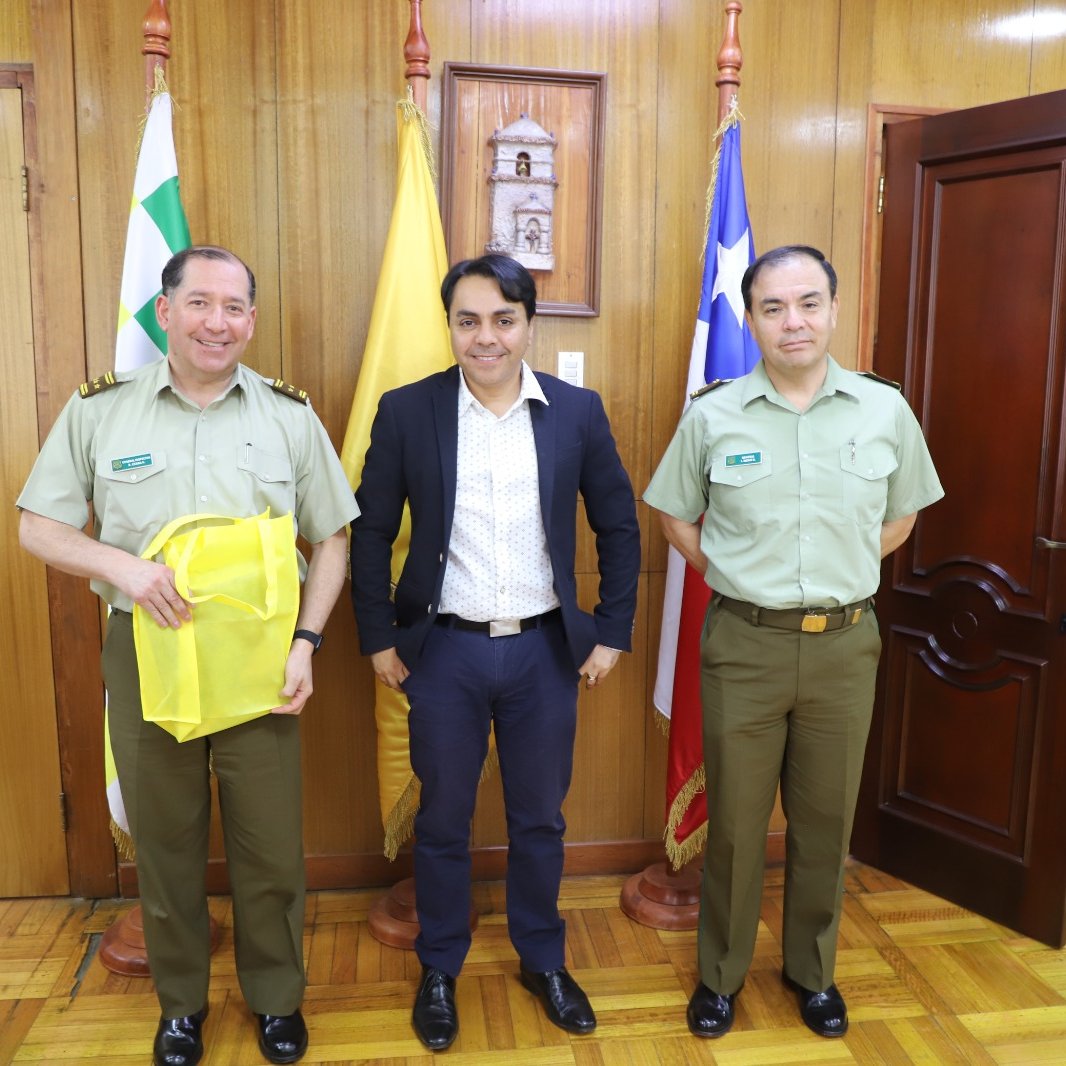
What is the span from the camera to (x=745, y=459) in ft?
6.42

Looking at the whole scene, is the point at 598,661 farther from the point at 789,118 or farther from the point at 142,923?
Answer: the point at 789,118

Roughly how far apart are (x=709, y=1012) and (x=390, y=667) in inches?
40.2

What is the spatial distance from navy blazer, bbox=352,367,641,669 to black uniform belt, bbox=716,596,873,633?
10.8 inches

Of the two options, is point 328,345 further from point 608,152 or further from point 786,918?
point 786,918

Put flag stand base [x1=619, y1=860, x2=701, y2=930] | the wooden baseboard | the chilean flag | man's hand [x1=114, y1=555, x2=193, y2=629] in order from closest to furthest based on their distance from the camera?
man's hand [x1=114, y1=555, x2=193, y2=629]
the chilean flag
flag stand base [x1=619, y1=860, x2=701, y2=930]
the wooden baseboard

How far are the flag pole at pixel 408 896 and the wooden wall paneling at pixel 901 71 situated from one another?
114 centimetres

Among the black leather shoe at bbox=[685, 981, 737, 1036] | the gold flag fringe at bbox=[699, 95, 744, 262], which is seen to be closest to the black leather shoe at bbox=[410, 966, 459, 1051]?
the black leather shoe at bbox=[685, 981, 737, 1036]

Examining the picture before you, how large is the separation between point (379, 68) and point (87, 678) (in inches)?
67.7

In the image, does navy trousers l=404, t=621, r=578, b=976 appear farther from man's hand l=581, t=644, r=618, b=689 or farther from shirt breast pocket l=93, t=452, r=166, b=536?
shirt breast pocket l=93, t=452, r=166, b=536

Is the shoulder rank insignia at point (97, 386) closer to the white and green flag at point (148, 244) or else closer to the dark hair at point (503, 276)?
the white and green flag at point (148, 244)

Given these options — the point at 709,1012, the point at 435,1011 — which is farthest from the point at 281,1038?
the point at 709,1012

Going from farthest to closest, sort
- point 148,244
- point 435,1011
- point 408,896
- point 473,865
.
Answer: point 473,865
point 408,896
point 148,244
point 435,1011

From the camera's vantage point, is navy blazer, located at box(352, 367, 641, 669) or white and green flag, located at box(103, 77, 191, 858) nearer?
navy blazer, located at box(352, 367, 641, 669)

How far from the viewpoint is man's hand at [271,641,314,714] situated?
1.80 metres
